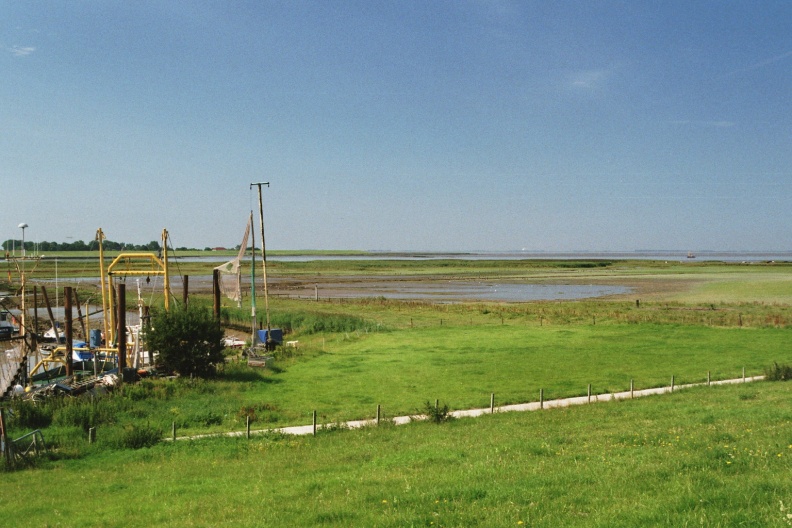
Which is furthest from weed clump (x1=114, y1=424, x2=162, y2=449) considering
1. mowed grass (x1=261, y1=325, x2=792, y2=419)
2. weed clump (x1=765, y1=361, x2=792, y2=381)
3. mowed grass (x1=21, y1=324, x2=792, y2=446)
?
weed clump (x1=765, y1=361, x2=792, y2=381)

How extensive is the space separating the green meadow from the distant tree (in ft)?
5.43

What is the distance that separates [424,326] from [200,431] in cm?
3701

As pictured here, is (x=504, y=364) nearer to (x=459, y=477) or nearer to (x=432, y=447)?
(x=432, y=447)

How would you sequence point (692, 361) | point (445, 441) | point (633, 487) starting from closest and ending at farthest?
point (633, 487)
point (445, 441)
point (692, 361)

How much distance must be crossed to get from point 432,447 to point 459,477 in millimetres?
4319

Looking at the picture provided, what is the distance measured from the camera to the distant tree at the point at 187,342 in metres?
34.2

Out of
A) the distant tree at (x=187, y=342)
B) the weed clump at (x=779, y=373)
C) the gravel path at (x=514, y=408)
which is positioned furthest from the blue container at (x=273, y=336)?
the weed clump at (x=779, y=373)

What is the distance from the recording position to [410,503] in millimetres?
11297

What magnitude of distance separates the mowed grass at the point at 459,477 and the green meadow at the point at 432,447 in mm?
56

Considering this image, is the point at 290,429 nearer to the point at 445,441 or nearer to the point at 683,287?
the point at 445,441

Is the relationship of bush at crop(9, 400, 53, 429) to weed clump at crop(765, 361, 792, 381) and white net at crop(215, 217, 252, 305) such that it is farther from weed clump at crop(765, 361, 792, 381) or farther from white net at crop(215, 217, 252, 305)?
weed clump at crop(765, 361, 792, 381)

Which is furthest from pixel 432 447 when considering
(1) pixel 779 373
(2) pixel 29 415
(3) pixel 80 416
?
(1) pixel 779 373

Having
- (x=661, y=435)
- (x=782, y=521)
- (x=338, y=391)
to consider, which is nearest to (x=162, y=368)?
(x=338, y=391)

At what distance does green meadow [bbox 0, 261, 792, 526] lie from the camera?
10.8 m
